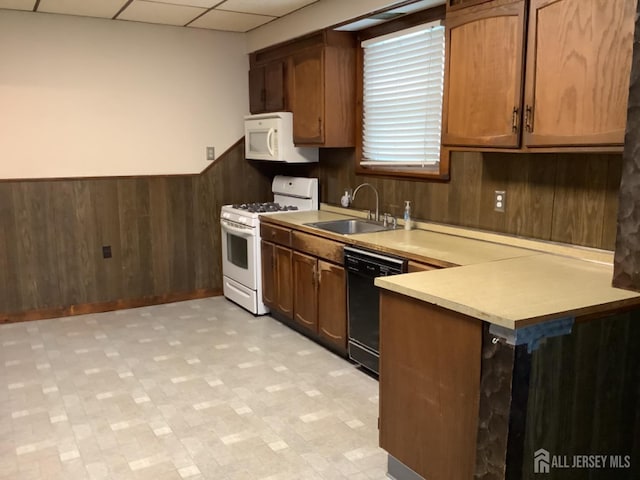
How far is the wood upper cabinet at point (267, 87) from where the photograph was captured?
4.81 meters

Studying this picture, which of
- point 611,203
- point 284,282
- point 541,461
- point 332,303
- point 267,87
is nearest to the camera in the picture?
point 541,461

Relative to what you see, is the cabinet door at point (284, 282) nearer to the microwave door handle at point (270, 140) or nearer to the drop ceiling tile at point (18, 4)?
the microwave door handle at point (270, 140)

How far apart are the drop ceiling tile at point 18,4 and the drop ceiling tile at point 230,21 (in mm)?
1260

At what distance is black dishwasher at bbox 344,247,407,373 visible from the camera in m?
3.27

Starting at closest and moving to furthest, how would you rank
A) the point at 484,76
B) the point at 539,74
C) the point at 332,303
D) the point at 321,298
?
1. the point at 539,74
2. the point at 484,76
3. the point at 332,303
4. the point at 321,298

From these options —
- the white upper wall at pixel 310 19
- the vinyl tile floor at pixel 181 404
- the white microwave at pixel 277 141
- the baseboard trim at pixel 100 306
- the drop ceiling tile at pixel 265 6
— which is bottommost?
the vinyl tile floor at pixel 181 404

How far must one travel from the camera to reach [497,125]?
8.91ft

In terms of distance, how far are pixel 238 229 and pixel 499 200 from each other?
7.71 ft

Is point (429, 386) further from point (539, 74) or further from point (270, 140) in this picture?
point (270, 140)

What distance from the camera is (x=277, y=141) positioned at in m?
4.75

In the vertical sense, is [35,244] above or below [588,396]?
above

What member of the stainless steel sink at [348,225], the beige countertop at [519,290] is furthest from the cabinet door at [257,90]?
→ the beige countertop at [519,290]

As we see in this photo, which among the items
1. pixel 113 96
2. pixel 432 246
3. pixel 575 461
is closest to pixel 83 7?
pixel 113 96

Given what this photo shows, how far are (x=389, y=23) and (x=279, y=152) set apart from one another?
1.42 metres
